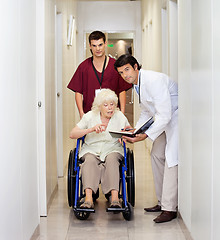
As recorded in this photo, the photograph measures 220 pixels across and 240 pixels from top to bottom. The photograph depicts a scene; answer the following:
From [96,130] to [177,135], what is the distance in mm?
718

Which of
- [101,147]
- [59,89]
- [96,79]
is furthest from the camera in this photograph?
[59,89]

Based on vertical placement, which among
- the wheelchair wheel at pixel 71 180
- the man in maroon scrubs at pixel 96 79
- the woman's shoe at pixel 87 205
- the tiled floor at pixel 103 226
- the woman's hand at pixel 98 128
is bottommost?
the tiled floor at pixel 103 226

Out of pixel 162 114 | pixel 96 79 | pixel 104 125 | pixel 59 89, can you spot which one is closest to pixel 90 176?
pixel 104 125

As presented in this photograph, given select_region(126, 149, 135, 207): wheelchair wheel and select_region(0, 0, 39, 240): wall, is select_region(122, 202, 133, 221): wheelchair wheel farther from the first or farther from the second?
select_region(0, 0, 39, 240): wall

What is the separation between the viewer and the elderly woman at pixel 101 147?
4059mm

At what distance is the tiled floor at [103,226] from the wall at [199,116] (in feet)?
0.74

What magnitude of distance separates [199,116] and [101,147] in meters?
1.55

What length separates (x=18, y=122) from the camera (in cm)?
289

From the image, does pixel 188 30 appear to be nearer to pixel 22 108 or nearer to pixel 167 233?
pixel 22 108

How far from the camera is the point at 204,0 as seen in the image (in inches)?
111

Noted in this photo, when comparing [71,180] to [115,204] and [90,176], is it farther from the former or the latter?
[115,204]

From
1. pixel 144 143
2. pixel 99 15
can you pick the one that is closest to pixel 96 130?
pixel 144 143

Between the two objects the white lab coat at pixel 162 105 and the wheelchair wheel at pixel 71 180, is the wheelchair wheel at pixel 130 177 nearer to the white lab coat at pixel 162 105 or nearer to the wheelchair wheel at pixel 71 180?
the white lab coat at pixel 162 105

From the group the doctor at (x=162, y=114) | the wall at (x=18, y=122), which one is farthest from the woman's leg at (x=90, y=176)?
the wall at (x=18, y=122)
